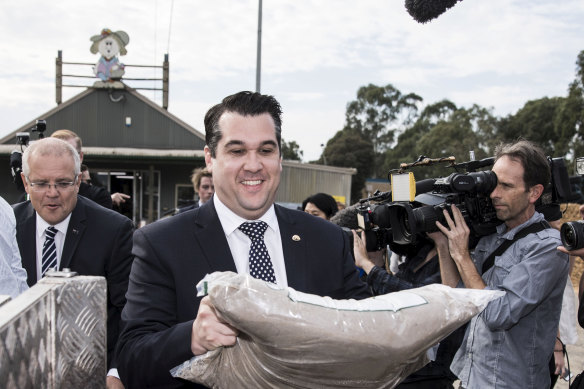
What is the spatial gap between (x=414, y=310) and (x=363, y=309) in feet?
0.37

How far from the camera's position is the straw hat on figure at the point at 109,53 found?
18922 mm

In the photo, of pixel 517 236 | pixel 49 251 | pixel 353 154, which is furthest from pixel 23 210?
pixel 353 154

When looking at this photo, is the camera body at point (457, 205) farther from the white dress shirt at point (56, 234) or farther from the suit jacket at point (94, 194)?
the suit jacket at point (94, 194)

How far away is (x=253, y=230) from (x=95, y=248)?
1168mm

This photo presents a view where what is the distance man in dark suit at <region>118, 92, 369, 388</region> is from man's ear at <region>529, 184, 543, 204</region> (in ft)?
4.27

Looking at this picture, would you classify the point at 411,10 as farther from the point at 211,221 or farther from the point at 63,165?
the point at 63,165

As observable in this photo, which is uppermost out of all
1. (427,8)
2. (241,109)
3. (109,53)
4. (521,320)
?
(109,53)

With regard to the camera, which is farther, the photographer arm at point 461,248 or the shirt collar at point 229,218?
the photographer arm at point 461,248

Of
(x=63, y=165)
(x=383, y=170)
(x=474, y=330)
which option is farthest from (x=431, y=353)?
(x=383, y=170)

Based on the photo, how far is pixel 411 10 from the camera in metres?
1.42

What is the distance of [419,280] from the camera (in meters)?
3.15

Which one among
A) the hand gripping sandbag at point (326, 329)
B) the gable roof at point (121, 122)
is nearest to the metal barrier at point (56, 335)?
the hand gripping sandbag at point (326, 329)

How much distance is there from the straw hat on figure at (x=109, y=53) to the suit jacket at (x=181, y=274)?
1902cm

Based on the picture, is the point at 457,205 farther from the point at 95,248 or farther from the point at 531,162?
the point at 95,248
